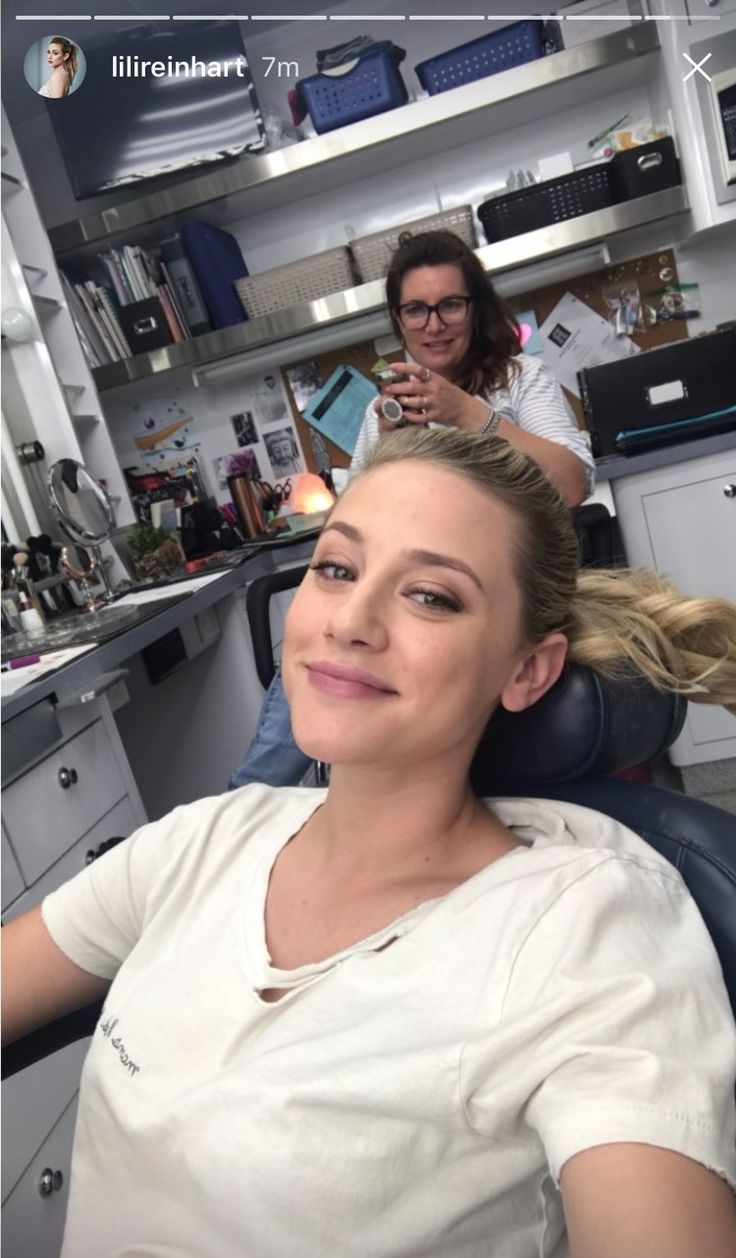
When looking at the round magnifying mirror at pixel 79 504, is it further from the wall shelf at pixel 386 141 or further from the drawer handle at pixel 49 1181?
the drawer handle at pixel 49 1181

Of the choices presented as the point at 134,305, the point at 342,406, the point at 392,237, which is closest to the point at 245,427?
the point at 342,406

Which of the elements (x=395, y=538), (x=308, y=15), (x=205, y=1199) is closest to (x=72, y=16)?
(x=308, y=15)

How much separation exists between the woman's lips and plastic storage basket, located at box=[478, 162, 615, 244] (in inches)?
97.6

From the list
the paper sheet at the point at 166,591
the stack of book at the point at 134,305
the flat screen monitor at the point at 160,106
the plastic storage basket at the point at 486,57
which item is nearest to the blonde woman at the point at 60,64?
the flat screen monitor at the point at 160,106

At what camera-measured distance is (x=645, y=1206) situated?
502 millimetres

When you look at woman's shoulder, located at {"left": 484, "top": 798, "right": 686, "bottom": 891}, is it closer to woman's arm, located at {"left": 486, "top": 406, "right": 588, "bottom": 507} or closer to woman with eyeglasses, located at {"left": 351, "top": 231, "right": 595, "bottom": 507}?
woman's arm, located at {"left": 486, "top": 406, "right": 588, "bottom": 507}

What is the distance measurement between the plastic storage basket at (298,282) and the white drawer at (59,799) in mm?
1866

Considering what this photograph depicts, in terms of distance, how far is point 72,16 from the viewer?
2.56m

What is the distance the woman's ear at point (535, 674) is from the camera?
2.71 feet

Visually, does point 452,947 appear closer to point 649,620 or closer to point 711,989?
point 711,989

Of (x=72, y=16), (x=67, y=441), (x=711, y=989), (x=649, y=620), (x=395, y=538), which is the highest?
(x=72, y=16)

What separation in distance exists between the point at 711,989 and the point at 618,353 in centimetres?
290

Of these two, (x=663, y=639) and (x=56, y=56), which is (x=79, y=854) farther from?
→ (x=56, y=56)

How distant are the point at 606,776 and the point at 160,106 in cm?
300
